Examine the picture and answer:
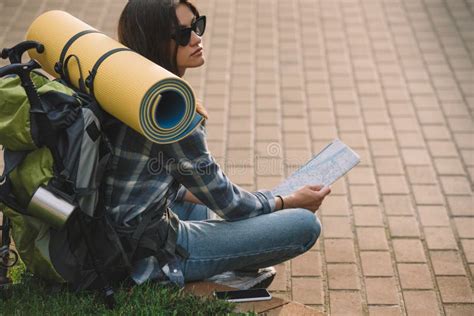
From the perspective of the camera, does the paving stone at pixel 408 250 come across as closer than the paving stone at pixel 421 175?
Yes

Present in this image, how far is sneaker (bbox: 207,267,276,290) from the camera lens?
13.1ft

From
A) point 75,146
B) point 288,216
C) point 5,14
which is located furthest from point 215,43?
point 75,146

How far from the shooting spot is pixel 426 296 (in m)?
4.61

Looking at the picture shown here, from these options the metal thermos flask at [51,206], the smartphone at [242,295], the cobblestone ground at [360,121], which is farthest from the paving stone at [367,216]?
the metal thermos flask at [51,206]

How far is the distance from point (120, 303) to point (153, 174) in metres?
0.56

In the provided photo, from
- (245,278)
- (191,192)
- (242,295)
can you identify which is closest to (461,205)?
(245,278)

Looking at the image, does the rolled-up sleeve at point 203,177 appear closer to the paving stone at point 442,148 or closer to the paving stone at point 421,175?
the paving stone at point 421,175

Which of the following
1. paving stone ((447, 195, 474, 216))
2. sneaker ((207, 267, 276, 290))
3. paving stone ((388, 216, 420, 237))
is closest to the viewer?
sneaker ((207, 267, 276, 290))

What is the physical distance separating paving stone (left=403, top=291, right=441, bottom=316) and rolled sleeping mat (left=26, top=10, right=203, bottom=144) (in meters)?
1.84

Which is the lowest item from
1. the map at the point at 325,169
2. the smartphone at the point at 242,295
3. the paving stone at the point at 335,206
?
the paving stone at the point at 335,206

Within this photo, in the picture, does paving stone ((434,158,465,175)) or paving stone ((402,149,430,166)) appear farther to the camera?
paving stone ((402,149,430,166))

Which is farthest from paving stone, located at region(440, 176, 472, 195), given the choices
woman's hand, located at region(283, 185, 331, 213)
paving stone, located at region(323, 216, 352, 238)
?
woman's hand, located at region(283, 185, 331, 213)

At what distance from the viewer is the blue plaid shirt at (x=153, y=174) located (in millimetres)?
3461

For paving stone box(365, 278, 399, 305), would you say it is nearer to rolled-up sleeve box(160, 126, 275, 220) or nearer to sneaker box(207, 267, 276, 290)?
sneaker box(207, 267, 276, 290)
